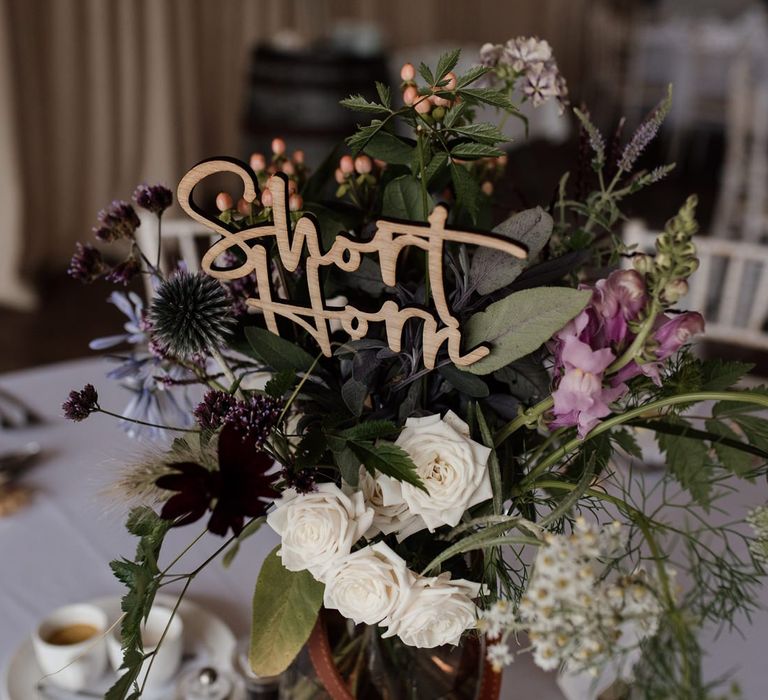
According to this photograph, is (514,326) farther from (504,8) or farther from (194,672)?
(504,8)

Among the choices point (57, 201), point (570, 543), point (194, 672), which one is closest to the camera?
point (570, 543)

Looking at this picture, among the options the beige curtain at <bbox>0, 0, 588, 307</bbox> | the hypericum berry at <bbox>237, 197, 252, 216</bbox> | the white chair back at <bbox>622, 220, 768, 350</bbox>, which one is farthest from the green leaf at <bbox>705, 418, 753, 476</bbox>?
the beige curtain at <bbox>0, 0, 588, 307</bbox>

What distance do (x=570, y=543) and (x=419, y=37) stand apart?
514 centimetres

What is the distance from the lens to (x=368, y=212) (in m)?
0.61

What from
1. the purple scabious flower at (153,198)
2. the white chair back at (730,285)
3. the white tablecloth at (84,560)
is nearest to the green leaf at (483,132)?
the purple scabious flower at (153,198)

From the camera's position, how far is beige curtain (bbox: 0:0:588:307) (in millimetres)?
3053

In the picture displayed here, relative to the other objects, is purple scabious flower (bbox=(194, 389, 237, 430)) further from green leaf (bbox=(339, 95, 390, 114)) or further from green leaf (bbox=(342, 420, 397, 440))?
green leaf (bbox=(339, 95, 390, 114))

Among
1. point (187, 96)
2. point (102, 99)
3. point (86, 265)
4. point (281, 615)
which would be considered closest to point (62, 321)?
point (102, 99)

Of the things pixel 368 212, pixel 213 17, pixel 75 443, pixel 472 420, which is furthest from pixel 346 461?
pixel 213 17

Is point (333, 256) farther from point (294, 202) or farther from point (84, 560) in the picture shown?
point (84, 560)

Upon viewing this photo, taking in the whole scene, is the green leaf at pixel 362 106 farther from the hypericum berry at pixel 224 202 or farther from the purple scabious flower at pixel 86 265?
the purple scabious flower at pixel 86 265

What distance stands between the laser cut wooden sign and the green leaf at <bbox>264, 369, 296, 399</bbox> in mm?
37

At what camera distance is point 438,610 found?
491 millimetres

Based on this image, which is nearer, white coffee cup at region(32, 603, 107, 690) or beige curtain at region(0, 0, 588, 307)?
white coffee cup at region(32, 603, 107, 690)
